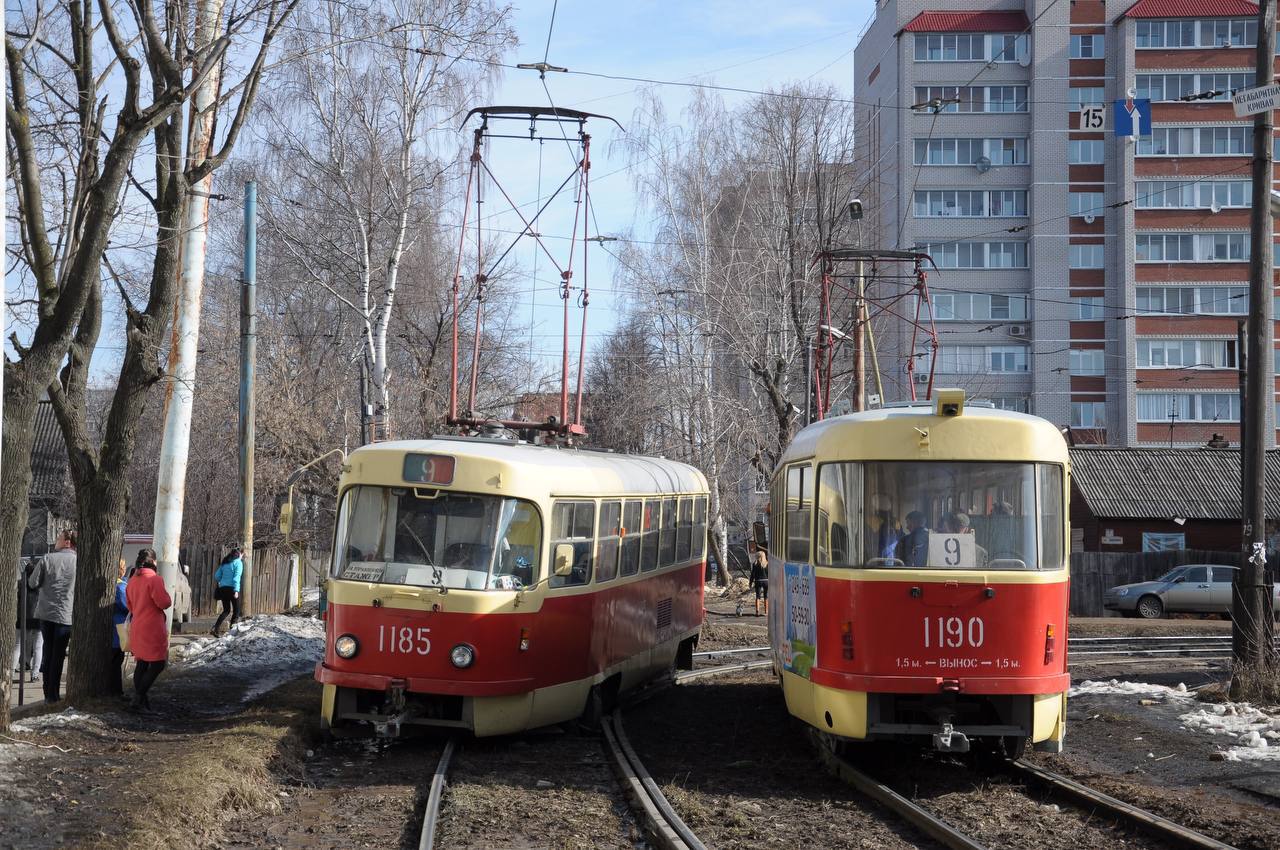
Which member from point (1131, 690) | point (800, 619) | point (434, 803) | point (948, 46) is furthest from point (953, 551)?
point (948, 46)

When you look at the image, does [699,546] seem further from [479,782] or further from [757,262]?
[757,262]

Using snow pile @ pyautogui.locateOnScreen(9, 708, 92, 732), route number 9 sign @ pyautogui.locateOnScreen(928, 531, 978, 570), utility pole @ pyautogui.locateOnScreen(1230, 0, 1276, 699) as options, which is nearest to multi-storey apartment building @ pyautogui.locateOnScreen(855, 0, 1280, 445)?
utility pole @ pyautogui.locateOnScreen(1230, 0, 1276, 699)

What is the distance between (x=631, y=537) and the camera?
14.3m

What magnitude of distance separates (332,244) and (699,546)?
12.8 meters

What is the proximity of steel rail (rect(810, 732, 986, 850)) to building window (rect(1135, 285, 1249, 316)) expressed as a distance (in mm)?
55139

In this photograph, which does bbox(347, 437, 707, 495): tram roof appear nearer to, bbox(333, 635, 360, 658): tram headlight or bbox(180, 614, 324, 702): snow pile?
bbox(333, 635, 360, 658): tram headlight

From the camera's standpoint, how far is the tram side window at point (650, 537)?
49.2 ft

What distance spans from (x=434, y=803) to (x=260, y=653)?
371 inches

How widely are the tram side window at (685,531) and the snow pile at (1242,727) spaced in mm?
6319

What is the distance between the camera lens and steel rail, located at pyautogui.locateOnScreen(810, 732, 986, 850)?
8.18 m

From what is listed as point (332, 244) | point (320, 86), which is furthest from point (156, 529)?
point (320, 86)

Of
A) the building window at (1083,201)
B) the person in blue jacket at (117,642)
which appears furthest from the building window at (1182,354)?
the person in blue jacket at (117,642)

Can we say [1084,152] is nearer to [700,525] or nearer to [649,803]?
[700,525]

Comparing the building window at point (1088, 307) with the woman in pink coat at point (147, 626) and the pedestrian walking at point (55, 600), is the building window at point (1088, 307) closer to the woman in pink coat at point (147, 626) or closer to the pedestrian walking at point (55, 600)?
the pedestrian walking at point (55, 600)
